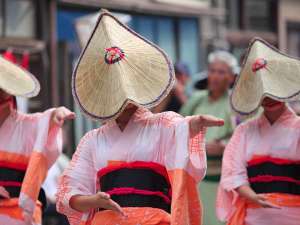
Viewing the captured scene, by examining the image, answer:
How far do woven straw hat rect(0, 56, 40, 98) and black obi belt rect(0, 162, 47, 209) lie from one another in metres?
0.40

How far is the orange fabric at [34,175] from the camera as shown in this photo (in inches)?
191

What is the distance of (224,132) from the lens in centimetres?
689

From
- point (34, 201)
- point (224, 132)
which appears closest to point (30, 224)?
point (34, 201)

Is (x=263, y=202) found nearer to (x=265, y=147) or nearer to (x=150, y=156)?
(x=265, y=147)

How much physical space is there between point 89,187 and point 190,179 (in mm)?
525

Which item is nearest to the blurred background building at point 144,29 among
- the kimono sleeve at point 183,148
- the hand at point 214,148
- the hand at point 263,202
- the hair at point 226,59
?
the hair at point 226,59

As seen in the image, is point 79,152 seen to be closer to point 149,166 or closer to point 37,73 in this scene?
point 149,166

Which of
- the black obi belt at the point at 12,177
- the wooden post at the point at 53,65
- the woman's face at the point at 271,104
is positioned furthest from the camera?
the wooden post at the point at 53,65

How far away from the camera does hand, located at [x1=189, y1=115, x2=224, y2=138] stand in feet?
12.9

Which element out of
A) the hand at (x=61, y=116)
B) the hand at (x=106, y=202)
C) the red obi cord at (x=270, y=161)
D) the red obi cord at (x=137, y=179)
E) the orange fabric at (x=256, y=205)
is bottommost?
the orange fabric at (x=256, y=205)

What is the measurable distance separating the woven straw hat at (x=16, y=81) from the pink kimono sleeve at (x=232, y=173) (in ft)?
3.98

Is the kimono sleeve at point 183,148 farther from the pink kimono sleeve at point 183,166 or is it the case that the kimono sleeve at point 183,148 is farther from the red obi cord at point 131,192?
the red obi cord at point 131,192

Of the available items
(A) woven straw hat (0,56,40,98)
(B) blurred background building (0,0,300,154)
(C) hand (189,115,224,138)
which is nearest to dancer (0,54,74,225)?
(A) woven straw hat (0,56,40,98)

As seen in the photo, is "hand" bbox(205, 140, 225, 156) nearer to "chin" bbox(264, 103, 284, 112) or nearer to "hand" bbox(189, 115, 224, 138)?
"chin" bbox(264, 103, 284, 112)
